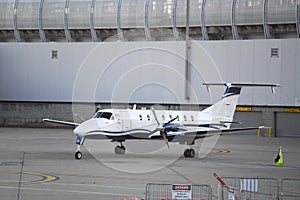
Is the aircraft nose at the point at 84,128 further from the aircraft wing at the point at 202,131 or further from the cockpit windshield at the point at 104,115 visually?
the aircraft wing at the point at 202,131

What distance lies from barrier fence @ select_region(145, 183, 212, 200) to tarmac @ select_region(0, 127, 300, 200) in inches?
19.7

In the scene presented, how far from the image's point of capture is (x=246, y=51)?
54.2 meters

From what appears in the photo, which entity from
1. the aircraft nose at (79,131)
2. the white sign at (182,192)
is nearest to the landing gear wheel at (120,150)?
the aircraft nose at (79,131)

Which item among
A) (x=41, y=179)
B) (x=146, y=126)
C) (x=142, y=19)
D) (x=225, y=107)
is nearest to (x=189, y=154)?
(x=146, y=126)

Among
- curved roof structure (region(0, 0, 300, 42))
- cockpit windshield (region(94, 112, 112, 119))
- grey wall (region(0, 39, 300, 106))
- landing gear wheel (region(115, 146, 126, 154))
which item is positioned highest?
curved roof structure (region(0, 0, 300, 42))

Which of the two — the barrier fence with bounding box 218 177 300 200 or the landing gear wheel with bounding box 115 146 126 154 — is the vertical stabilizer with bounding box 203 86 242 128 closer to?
the landing gear wheel with bounding box 115 146 126 154

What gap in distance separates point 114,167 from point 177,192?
12.8 metres

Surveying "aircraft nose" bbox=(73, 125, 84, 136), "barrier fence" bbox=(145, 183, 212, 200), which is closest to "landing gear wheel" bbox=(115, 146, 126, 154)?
"aircraft nose" bbox=(73, 125, 84, 136)

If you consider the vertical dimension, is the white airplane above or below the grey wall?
below

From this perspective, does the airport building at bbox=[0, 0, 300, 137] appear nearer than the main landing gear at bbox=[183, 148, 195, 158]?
No

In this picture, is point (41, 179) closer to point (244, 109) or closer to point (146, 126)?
point (146, 126)

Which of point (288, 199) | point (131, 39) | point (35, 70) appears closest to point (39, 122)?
point (35, 70)

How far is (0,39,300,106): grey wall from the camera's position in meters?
53.4

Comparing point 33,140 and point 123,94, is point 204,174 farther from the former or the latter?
point 123,94
